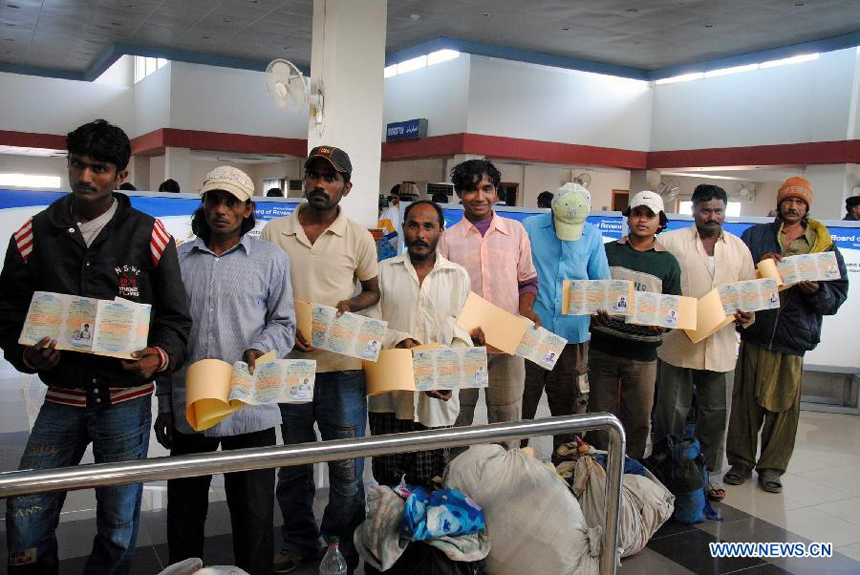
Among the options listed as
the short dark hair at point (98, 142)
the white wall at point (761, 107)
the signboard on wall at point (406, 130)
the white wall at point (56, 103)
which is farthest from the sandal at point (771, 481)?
the white wall at point (56, 103)

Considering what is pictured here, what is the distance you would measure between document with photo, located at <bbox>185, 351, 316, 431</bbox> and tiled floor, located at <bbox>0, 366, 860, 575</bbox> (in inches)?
37.4

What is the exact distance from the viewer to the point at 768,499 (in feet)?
13.7

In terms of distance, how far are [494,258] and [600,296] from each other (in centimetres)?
55

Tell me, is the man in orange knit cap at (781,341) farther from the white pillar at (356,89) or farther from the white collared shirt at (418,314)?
the white pillar at (356,89)

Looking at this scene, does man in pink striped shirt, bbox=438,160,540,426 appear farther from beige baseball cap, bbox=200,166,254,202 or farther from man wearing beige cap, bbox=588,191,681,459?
beige baseball cap, bbox=200,166,254,202

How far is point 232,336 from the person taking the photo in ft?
8.17

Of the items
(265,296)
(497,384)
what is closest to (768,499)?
(497,384)

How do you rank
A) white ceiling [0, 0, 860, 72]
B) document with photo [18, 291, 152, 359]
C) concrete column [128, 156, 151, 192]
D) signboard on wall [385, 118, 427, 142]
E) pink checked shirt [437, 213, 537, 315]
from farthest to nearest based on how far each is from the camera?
1. concrete column [128, 156, 151, 192]
2. signboard on wall [385, 118, 427, 142]
3. white ceiling [0, 0, 860, 72]
4. pink checked shirt [437, 213, 537, 315]
5. document with photo [18, 291, 152, 359]

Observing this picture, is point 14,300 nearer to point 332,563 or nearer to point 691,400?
point 332,563

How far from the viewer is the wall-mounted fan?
6266mm

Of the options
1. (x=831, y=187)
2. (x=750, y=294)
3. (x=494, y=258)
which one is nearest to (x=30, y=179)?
(x=831, y=187)

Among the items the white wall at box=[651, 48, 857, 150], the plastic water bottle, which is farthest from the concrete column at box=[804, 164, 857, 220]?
the plastic water bottle

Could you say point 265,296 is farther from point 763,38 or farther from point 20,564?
point 763,38

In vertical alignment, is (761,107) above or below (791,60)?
below
